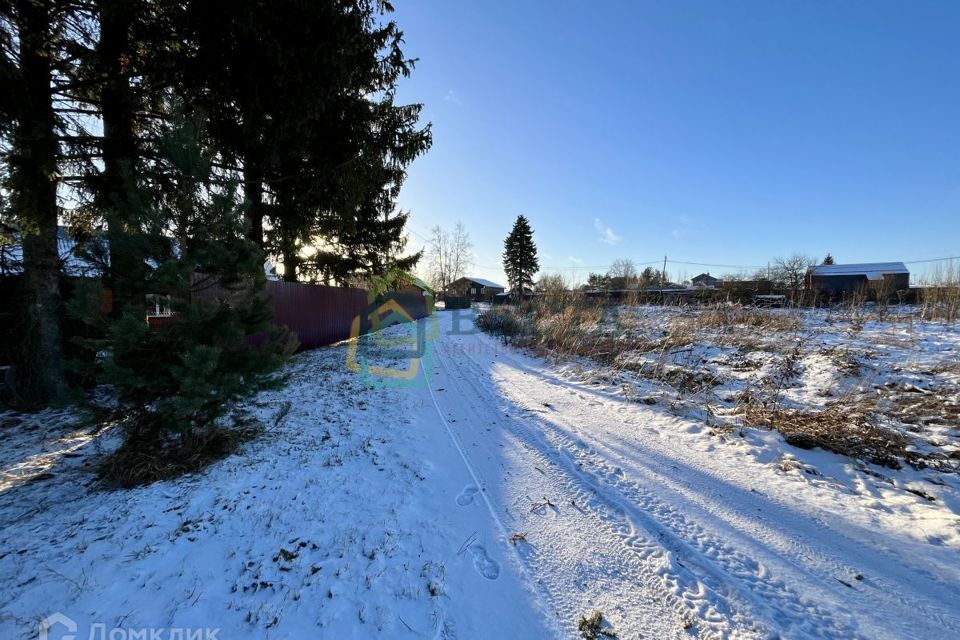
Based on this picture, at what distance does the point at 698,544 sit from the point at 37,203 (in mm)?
7947

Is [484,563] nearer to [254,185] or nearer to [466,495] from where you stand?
[466,495]

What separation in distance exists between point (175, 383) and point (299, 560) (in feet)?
7.09

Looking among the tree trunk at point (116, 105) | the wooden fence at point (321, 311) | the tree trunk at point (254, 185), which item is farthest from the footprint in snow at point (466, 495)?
the wooden fence at point (321, 311)

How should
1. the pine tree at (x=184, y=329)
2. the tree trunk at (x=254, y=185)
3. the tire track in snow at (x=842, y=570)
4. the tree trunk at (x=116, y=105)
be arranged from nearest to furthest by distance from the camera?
the tire track in snow at (x=842, y=570)
the pine tree at (x=184, y=329)
the tree trunk at (x=116, y=105)
the tree trunk at (x=254, y=185)

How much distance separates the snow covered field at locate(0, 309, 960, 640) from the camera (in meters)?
1.91

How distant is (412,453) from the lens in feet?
12.9

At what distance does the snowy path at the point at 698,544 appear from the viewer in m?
1.92

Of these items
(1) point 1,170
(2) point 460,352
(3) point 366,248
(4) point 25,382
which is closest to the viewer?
(1) point 1,170

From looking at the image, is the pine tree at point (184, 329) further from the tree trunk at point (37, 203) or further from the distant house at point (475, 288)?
the distant house at point (475, 288)

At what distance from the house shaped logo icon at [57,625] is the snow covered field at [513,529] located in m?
0.04

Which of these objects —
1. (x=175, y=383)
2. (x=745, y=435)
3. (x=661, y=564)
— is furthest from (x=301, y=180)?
Answer: (x=745, y=435)

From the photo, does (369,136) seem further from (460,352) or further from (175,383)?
(460,352)

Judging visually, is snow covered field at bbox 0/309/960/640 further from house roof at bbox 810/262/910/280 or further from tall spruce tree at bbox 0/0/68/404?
house roof at bbox 810/262/910/280

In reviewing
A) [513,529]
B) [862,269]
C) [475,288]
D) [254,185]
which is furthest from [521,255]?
[513,529]
